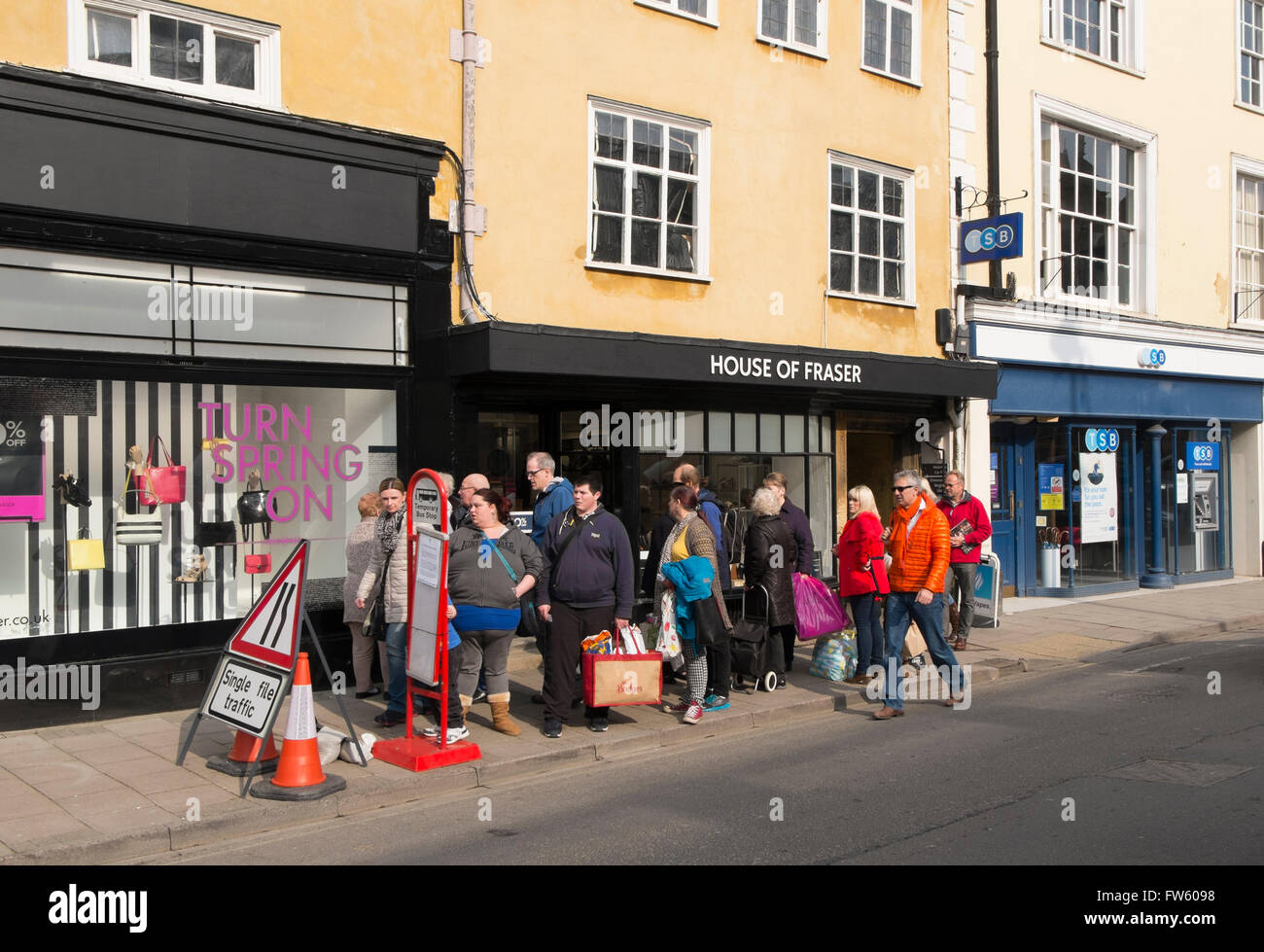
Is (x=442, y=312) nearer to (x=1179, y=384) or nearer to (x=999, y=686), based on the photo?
(x=999, y=686)

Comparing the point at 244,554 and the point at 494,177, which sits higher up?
the point at 494,177

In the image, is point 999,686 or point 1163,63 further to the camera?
point 1163,63

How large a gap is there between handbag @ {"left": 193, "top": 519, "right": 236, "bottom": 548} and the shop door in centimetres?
1083

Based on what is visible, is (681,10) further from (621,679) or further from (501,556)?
(621,679)

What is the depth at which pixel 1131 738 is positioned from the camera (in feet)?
26.2

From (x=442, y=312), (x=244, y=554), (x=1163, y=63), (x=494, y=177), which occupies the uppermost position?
(x=1163, y=63)

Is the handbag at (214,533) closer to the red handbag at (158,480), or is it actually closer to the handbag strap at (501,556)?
the red handbag at (158,480)

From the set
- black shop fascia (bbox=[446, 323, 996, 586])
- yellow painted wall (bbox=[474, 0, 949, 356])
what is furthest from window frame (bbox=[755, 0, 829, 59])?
black shop fascia (bbox=[446, 323, 996, 586])

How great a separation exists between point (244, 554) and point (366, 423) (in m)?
1.56

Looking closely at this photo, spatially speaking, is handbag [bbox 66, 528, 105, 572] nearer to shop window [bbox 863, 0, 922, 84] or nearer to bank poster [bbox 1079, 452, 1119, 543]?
shop window [bbox 863, 0, 922, 84]

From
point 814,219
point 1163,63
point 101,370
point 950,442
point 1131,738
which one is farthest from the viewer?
point 1163,63

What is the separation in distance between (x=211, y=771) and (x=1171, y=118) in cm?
1769
